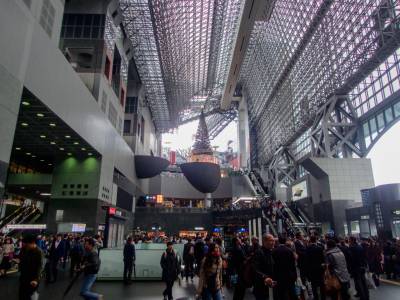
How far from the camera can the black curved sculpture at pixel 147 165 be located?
41.5 m

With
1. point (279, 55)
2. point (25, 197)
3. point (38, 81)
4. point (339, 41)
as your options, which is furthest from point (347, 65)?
point (25, 197)

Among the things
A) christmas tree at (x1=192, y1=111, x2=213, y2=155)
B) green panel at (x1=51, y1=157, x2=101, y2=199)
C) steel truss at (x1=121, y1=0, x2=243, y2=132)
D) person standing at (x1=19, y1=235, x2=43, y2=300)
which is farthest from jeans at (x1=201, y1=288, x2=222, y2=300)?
christmas tree at (x1=192, y1=111, x2=213, y2=155)

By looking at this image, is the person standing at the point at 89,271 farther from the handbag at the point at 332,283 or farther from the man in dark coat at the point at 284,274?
the handbag at the point at 332,283

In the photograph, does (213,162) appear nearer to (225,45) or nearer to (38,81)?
(225,45)

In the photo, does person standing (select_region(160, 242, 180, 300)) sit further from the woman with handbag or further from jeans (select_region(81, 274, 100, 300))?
the woman with handbag

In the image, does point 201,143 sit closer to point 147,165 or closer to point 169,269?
point 147,165

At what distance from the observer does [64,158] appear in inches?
989

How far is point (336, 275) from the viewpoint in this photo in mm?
6090

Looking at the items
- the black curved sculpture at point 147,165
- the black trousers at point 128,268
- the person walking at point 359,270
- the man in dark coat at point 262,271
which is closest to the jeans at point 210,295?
the man in dark coat at point 262,271

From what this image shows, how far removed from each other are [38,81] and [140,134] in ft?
100

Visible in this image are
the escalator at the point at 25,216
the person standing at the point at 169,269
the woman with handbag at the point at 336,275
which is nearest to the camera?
the woman with handbag at the point at 336,275

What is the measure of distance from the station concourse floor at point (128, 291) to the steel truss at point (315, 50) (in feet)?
61.3

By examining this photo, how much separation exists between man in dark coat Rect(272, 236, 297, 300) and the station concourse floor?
365 cm

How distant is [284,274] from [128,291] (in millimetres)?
5895
